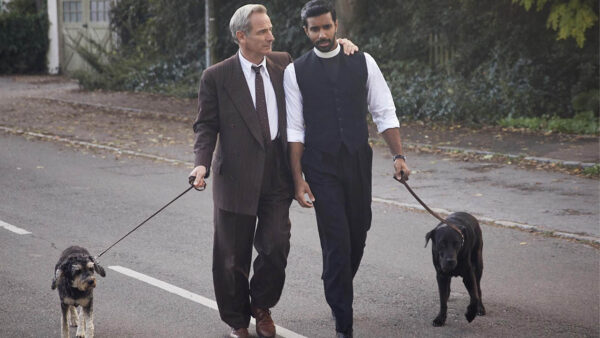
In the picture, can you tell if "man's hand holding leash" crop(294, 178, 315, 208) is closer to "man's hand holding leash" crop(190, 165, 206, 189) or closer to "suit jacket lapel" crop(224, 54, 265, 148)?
"suit jacket lapel" crop(224, 54, 265, 148)

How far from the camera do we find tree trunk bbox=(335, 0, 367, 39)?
20828mm

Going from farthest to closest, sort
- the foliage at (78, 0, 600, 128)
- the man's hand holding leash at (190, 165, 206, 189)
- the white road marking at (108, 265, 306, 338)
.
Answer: the foliage at (78, 0, 600, 128) < the white road marking at (108, 265, 306, 338) < the man's hand holding leash at (190, 165, 206, 189)

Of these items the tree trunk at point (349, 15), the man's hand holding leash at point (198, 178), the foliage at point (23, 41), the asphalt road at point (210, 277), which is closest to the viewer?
the man's hand holding leash at point (198, 178)

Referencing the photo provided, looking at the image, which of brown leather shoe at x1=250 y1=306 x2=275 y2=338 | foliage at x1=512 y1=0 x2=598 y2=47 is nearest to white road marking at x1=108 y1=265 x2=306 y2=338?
brown leather shoe at x1=250 y1=306 x2=275 y2=338

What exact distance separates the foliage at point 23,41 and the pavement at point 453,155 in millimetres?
11278

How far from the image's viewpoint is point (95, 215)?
971cm

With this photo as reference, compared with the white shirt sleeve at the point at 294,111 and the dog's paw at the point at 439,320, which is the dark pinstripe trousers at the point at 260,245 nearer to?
the white shirt sleeve at the point at 294,111

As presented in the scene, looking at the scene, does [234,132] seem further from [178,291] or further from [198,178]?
[178,291]

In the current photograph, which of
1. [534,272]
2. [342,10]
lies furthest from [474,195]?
[342,10]

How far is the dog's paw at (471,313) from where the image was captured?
589 cm

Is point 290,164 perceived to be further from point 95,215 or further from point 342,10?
point 342,10

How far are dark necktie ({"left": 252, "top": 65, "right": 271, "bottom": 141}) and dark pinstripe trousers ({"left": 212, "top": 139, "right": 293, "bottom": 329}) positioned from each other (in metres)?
0.09

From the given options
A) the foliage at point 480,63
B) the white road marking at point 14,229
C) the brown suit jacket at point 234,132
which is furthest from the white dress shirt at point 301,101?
the foliage at point 480,63

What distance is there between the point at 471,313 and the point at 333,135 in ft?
5.34
